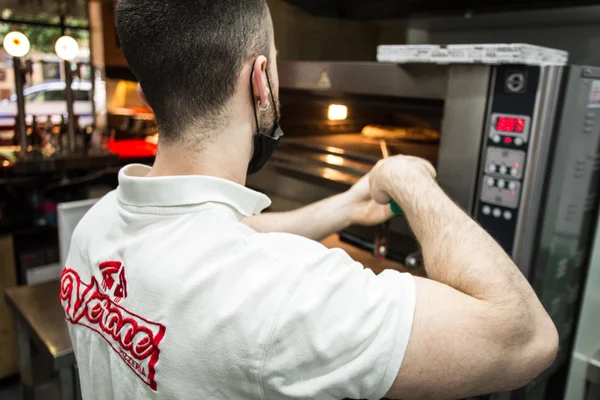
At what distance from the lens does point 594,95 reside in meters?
0.98

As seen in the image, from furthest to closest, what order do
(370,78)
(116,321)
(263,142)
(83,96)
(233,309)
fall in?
(83,96) → (370,78) → (263,142) → (116,321) → (233,309)

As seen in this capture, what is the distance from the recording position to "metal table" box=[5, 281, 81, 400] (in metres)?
1.12

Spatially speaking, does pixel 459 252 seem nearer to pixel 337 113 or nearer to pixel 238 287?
pixel 238 287

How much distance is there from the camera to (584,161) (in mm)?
1024

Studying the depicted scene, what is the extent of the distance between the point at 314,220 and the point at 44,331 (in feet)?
2.32

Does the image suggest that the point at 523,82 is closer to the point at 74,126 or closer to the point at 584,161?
the point at 584,161

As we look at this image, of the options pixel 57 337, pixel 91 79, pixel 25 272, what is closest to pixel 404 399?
pixel 57 337

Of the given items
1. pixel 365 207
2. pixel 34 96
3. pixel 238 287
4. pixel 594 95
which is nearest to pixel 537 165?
pixel 594 95

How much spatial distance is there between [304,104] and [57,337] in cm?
95

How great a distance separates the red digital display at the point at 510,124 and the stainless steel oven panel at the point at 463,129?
0.10 feet

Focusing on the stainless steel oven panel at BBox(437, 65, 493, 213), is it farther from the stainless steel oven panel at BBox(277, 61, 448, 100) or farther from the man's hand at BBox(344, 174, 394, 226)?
the man's hand at BBox(344, 174, 394, 226)

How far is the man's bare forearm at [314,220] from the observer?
1.13 metres

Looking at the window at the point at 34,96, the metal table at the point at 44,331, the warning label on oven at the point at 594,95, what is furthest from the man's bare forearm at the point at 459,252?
the window at the point at 34,96

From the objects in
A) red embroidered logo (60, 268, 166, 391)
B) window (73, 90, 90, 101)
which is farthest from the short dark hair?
window (73, 90, 90, 101)
